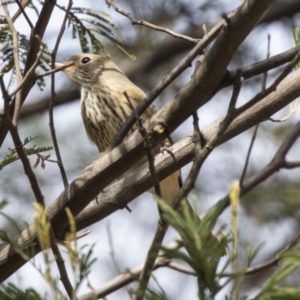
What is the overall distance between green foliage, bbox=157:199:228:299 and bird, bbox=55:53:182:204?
2984 millimetres

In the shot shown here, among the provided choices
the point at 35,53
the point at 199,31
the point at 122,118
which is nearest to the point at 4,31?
the point at 35,53

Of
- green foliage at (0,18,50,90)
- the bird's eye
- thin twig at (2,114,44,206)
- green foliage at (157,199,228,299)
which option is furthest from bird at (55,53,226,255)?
green foliage at (157,199,228,299)

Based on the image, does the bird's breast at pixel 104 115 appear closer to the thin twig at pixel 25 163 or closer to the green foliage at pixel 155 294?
the thin twig at pixel 25 163

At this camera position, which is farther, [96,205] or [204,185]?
[204,185]

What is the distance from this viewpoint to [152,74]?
24.2 ft

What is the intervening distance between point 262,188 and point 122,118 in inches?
104

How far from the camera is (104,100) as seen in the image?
5336 millimetres

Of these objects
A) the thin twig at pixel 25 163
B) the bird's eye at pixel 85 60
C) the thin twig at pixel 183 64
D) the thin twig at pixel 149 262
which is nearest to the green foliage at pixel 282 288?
the thin twig at pixel 149 262

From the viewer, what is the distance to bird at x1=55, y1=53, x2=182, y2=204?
5152 mm

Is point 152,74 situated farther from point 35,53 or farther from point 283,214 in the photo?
point 35,53

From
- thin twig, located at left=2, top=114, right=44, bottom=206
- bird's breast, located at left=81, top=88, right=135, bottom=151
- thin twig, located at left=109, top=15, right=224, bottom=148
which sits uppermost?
bird's breast, located at left=81, top=88, right=135, bottom=151

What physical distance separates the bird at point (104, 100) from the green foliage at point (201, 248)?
298cm

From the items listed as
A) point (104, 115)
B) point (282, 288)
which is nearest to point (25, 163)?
point (282, 288)

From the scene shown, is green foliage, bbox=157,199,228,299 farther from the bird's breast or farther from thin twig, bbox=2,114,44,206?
the bird's breast
